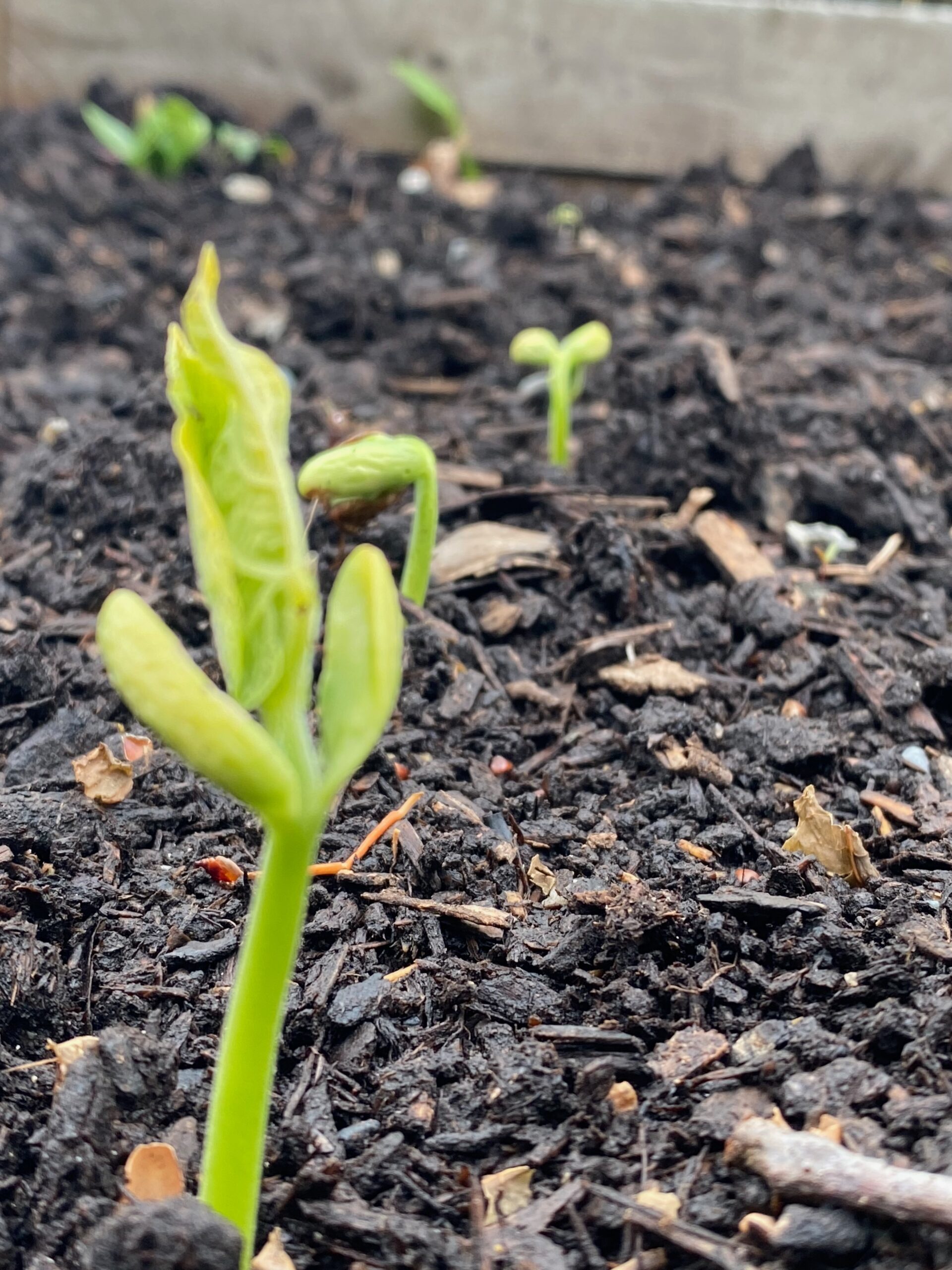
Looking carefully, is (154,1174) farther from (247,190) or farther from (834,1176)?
(247,190)

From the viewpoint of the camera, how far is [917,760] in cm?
168

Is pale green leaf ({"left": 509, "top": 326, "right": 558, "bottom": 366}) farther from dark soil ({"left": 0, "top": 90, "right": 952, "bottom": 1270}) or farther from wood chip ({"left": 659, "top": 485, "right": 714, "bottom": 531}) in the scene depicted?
wood chip ({"left": 659, "top": 485, "right": 714, "bottom": 531})

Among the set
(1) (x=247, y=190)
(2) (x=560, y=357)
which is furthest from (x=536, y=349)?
(1) (x=247, y=190)

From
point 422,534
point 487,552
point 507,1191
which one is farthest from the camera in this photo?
point 487,552

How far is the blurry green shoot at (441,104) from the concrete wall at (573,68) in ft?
0.16

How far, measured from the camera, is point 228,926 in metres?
1.35

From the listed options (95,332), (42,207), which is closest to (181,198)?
(42,207)

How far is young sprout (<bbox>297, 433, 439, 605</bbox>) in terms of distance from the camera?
1521 millimetres

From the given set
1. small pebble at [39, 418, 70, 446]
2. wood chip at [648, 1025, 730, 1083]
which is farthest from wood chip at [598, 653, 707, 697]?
small pebble at [39, 418, 70, 446]

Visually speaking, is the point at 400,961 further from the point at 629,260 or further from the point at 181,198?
the point at 181,198

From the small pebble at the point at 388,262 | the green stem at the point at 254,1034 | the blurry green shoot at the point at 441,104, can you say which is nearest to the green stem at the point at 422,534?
the green stem at the point at 254,1034

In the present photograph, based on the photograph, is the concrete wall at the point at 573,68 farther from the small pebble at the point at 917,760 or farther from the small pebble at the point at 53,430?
the small pebble at the point at 917,760

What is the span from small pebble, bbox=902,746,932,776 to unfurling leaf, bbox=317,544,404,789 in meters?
1.13

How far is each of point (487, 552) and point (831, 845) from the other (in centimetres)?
87
